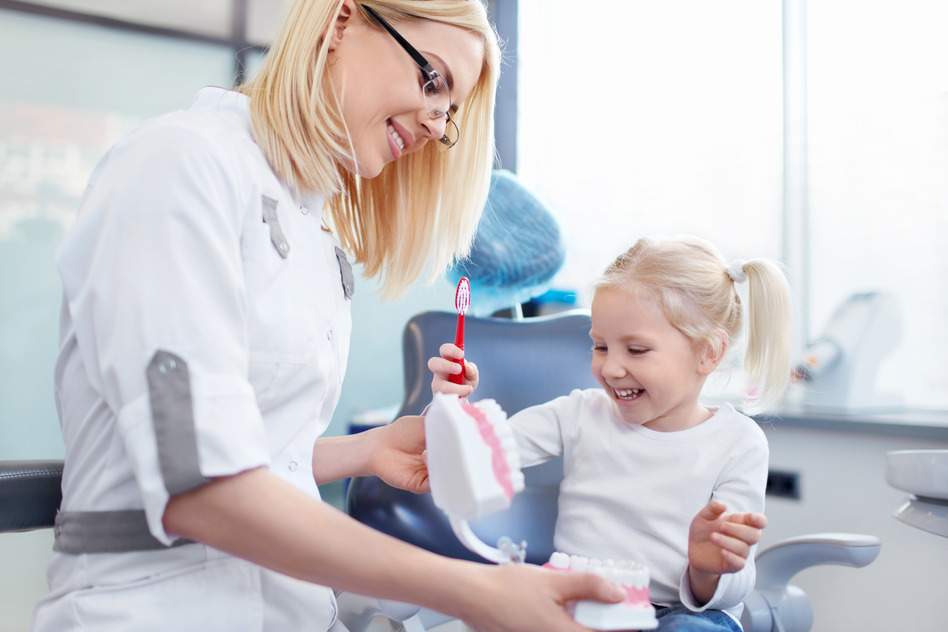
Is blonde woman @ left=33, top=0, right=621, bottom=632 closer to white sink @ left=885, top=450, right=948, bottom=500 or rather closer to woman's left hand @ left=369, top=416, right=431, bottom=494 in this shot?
woman's left hand @ left=369, top=416, right=431, bottom=494

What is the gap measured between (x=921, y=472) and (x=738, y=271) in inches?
17.0

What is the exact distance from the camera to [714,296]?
124 centimetres

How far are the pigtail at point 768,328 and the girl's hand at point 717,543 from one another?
1.27 feet

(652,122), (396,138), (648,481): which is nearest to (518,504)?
(648,481)

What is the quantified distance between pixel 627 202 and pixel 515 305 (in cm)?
88

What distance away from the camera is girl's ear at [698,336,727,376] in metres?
1.22

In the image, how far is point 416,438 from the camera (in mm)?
1050

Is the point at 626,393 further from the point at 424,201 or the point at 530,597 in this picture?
the point at 530,597

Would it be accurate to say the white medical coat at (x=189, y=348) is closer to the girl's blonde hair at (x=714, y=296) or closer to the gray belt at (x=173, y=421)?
the gray belt at (x=173, y=421)

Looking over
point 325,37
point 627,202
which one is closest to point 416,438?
point 325,37

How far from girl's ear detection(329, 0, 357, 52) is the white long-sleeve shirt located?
689mm

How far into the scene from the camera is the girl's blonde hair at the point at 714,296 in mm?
1203

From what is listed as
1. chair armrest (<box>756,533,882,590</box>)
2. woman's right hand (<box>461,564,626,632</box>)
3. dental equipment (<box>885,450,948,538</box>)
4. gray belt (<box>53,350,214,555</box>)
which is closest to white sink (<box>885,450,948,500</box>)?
dental equipment (<box>885,450,948,538</box>)

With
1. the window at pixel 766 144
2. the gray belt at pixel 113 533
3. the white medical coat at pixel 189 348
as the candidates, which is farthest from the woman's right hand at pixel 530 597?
the window at pixel 766 144
